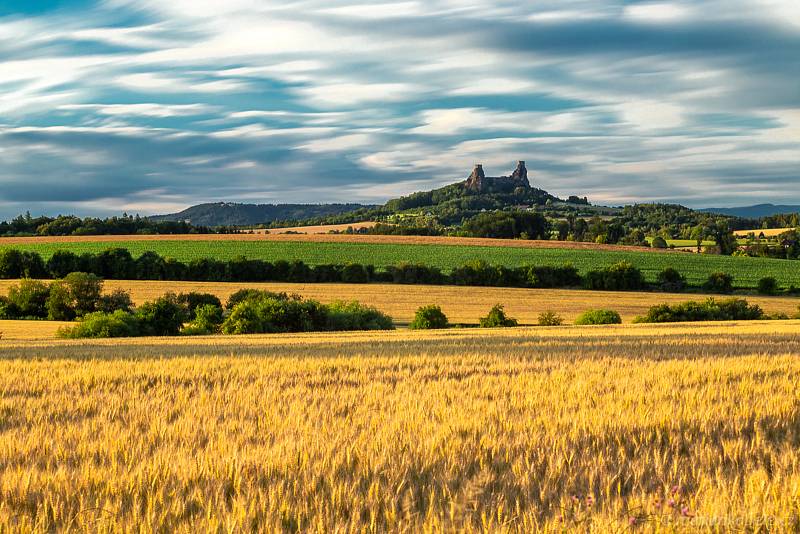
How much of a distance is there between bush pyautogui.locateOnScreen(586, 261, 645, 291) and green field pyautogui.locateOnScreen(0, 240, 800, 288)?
15.3 ft

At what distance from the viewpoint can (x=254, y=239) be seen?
5192 inches

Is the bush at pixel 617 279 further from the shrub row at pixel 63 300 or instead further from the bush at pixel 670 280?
the shrub row at pixel 63 300

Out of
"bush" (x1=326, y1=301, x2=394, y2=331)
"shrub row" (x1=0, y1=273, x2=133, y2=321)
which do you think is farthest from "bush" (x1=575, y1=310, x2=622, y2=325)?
"shrub row" (x1=0, y1=273, x2=133, y2=321)

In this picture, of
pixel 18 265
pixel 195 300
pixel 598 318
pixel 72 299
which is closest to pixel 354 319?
pixel 598 318

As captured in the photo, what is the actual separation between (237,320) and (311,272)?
4492 cm

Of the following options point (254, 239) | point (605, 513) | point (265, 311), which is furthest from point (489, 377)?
point (254, 239)

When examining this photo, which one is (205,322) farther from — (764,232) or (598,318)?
(764,232)

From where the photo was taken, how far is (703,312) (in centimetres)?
6375

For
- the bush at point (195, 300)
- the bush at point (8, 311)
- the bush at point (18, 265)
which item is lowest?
the bush at point (8, 311)

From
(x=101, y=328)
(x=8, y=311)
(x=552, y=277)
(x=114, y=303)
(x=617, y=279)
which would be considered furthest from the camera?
(x=552, y=277)

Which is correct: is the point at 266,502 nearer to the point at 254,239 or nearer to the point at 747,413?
the point at 747,413

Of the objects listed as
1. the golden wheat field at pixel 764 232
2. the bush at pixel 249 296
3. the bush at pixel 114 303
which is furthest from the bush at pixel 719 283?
the golden wheat field at pixel 764 232

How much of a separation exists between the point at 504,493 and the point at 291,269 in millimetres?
94645

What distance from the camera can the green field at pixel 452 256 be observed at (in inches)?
4075
